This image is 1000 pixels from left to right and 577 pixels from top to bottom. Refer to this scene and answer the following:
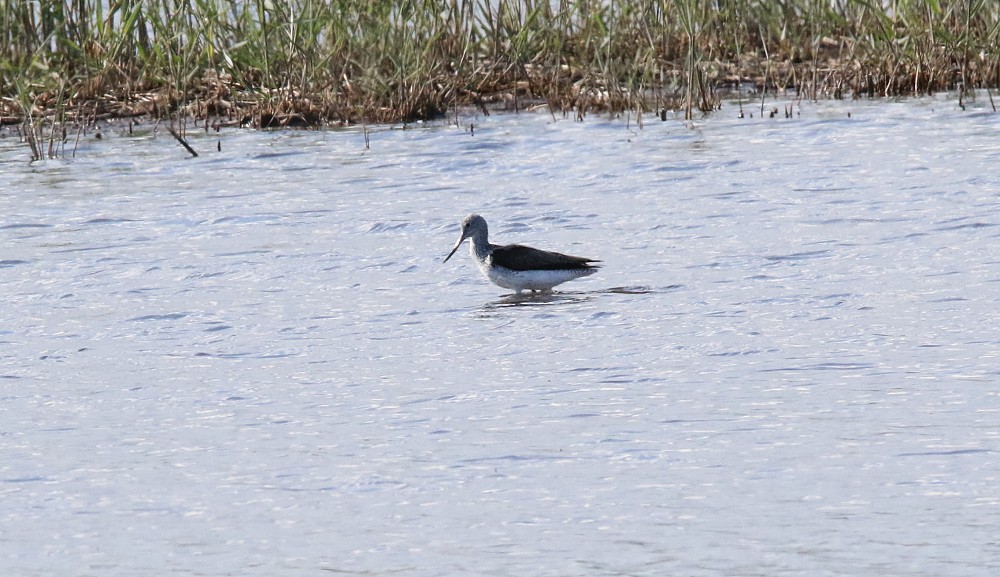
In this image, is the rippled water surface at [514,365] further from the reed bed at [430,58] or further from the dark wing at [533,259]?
the reed bed at [430,58]

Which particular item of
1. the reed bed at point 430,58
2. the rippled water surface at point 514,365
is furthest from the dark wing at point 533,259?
the reed bed at point 430,58

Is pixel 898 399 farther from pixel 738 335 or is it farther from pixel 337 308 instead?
pixel 337 308

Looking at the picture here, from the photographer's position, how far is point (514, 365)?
27.6 ft

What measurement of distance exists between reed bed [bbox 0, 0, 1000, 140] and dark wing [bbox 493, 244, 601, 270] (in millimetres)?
5391

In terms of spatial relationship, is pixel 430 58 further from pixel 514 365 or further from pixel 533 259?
pixel 514 365

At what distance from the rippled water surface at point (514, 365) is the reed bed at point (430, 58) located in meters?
1.32

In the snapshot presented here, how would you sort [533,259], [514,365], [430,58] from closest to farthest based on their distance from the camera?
1. [514,365]
2. [533,259]
3. [430,58]

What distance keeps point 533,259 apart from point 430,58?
20.5ft

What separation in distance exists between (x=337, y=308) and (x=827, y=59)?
9574 millimetres

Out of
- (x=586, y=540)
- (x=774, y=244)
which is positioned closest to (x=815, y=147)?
(x=774, y=244)

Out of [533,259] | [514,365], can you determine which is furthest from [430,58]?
[514,365]

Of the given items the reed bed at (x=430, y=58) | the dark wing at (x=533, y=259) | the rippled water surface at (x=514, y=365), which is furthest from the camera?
the reed bed at (x=430, y=58)

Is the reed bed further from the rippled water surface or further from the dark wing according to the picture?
the dark wing

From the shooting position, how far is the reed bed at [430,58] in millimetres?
16156
